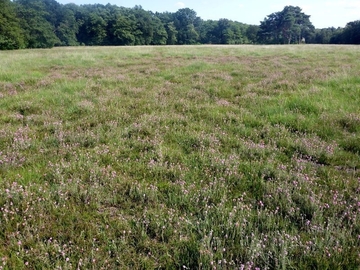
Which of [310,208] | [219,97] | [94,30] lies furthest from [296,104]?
[94,30]

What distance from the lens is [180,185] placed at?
12.8ft

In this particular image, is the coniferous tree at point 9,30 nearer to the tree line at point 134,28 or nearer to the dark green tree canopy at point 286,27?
the tree line at point 134,28

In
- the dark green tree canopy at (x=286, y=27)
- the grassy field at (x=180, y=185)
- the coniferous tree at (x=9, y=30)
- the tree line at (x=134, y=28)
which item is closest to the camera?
the grassy field at (x=180, y=185)

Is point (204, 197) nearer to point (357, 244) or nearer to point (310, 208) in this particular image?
point (310, 208)

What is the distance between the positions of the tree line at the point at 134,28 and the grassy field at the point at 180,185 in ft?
211

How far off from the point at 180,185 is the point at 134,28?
341 ft

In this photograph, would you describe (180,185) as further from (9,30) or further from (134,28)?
(134,28)

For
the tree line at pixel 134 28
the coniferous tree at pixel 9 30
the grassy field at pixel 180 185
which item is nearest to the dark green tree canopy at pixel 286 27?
the tree line at pixel 134 28

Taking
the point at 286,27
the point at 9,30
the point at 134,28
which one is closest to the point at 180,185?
the point at 9,30

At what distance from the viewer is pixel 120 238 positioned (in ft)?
9.55

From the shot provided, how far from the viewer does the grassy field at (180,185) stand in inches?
105

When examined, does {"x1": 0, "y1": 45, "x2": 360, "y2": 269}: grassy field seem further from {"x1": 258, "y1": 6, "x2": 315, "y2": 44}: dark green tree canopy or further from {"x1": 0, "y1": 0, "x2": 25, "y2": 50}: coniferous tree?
{"x1": 258, "y1": 6, "x2": 315, "y2": 44}: dark green tree canopy

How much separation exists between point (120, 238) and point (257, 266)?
1.55m

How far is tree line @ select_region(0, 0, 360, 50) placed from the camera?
65.9m
